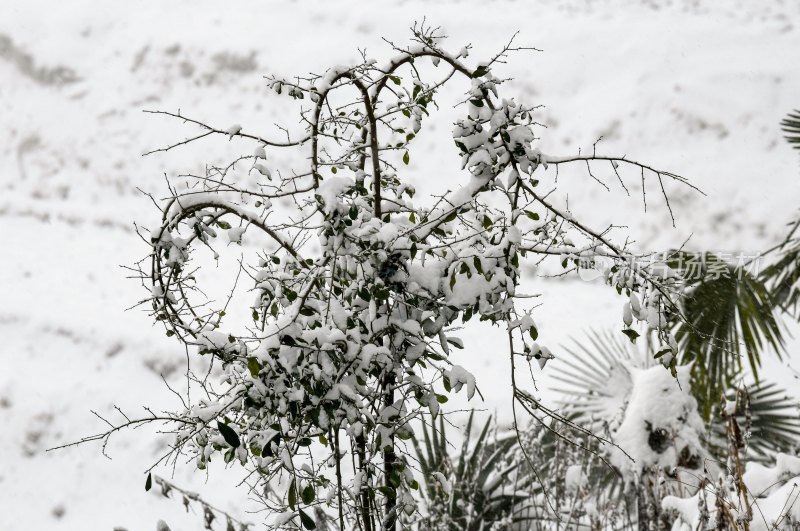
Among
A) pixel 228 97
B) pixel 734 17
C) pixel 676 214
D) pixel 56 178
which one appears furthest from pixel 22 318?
pixel 734 17

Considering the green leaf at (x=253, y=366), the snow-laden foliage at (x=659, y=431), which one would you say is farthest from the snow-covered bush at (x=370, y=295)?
the snow-laden foliage at (x=659, y=431)

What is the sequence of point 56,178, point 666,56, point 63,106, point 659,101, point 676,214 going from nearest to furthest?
point 676,214 < point 659,101 < point 666,56 < point 56,178 < point 63,106

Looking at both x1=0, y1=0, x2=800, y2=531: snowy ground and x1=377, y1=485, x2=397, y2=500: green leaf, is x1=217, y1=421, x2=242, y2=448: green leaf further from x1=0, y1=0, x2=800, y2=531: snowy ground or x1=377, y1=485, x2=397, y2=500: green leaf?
x1=0, y1=0, x2=800, y2=531: snowy ground

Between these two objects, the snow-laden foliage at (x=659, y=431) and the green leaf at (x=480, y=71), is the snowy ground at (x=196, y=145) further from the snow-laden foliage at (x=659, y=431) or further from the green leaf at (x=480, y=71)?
the green leaf at (x=480, y=71)

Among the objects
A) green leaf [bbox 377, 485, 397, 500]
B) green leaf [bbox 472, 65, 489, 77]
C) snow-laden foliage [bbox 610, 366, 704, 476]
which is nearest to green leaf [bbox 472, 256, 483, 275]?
green leaf [bbox 472, 65, 489, 77]

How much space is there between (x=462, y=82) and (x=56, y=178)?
554 cm

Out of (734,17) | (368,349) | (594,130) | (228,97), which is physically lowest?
(368,349)

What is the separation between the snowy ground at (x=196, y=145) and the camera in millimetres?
5289

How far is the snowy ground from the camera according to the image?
17.4 ft

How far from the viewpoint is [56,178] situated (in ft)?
29.4

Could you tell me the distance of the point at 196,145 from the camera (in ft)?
30.2

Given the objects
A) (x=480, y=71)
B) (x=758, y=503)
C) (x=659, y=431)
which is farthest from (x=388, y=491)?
(x=659, y=431)

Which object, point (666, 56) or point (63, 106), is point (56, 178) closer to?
point (63, 106)

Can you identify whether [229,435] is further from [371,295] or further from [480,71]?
[480,71]
